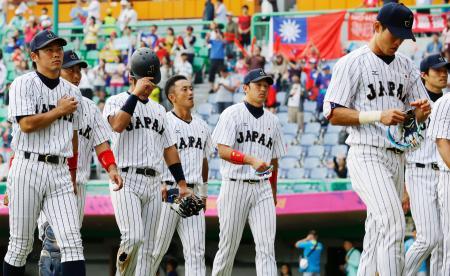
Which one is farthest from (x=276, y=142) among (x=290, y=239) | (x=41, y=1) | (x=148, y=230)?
(x=41, y=1)

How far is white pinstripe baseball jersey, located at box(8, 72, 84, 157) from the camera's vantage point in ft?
27.6

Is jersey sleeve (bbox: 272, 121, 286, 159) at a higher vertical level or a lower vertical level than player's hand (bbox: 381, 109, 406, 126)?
lower

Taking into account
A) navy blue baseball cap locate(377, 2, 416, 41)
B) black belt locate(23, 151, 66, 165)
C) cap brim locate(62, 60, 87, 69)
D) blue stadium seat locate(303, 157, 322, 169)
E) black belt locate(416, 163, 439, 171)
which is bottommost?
blue stadium seat locate(303, 157, 322, 169)

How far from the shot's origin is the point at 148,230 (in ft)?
33.7

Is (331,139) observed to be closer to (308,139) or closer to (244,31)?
(308,139)

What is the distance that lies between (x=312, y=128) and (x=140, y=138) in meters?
9.84

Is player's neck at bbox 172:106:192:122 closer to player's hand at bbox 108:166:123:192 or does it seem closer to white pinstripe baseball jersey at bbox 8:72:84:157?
player's hand at bbox 108:166:123:192

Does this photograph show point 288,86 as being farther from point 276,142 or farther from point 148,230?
point 148,230

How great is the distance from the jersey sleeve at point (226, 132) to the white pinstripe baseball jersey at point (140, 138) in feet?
2.41

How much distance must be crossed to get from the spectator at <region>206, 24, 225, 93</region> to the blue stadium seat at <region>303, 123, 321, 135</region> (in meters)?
2.96

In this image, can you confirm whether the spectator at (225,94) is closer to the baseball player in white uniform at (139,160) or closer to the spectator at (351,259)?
the spectator at (351,259)

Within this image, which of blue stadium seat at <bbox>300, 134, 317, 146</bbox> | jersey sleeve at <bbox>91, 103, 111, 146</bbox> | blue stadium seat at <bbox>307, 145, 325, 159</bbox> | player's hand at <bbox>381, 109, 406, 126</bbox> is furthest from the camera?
blue stadium seat at <bbox>300, 134, 317, 146</bbox>

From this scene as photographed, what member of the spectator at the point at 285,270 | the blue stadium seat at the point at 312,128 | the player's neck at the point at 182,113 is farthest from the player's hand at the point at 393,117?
the blue stadium seat at the point at 312,128

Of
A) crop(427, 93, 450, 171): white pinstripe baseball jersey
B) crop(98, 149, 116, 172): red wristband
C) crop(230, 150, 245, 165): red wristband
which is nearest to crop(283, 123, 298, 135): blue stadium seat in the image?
crop(230, 150, 245, 165): red wristband
